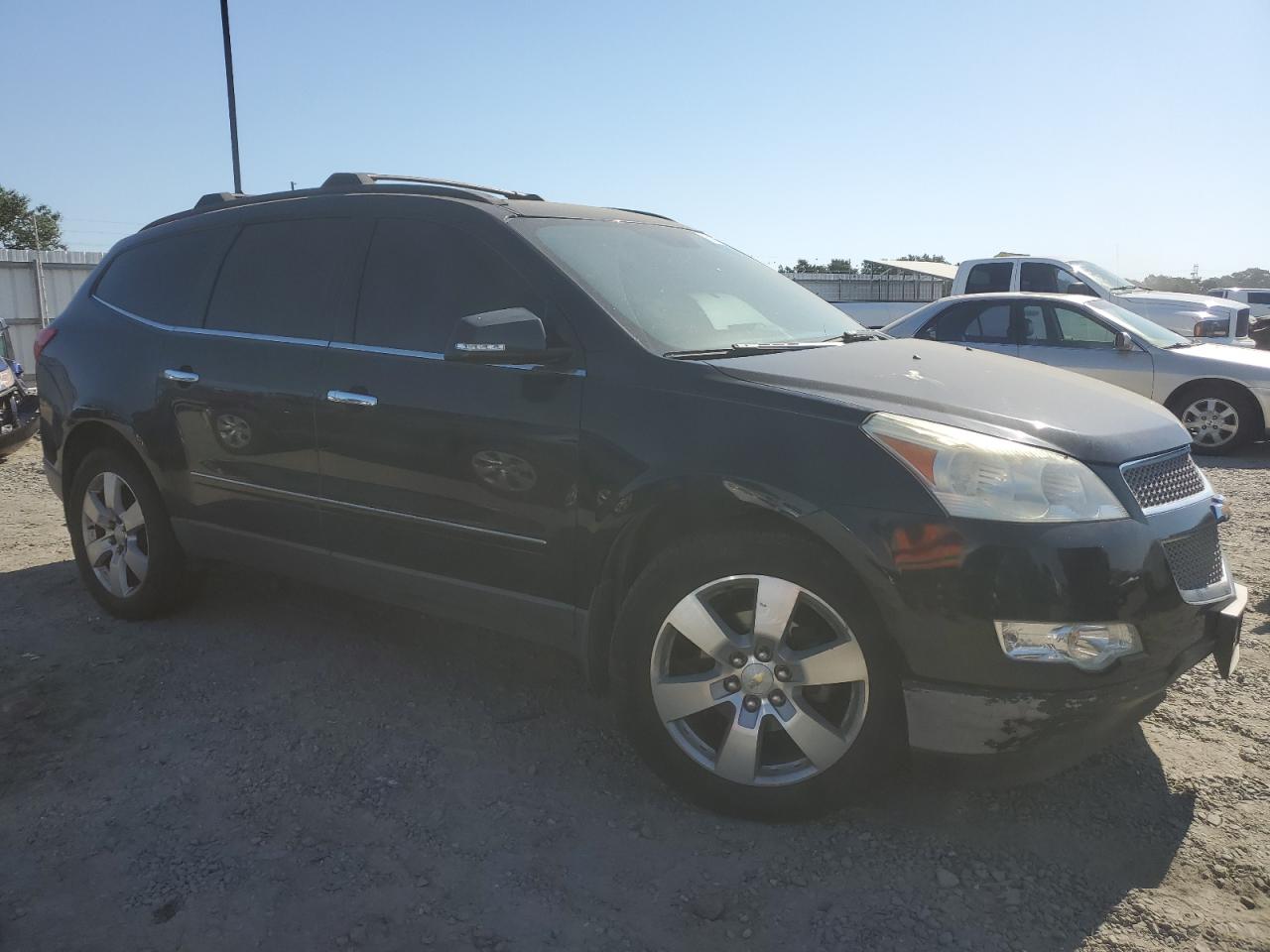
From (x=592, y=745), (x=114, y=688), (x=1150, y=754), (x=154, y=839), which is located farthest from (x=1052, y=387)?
(x=114, y=688)

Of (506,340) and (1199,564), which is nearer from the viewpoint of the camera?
(1199,564)

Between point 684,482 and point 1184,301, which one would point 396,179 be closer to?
point 684,482

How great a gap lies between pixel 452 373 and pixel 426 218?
0.68 meters

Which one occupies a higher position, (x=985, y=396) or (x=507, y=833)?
(x=985, y=396)

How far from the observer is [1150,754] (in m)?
3.35

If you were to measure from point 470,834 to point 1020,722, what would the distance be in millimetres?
1514

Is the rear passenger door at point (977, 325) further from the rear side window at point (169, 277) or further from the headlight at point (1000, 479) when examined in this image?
the headlight at point (1000, 479)

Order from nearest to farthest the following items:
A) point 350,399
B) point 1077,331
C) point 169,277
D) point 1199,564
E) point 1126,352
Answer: point 1199,564 < point 350,399 < point 169,277 < point 1126,352 < point 1077,331

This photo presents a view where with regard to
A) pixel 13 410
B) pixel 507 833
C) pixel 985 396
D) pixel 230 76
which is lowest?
pixel 507 833

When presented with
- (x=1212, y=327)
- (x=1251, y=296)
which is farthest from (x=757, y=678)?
(x=1251, y=296)

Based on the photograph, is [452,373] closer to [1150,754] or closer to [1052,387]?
[1052,387]

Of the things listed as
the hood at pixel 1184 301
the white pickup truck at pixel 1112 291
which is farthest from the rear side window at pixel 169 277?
the hood at pixel 1184 301

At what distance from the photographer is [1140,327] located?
10.0 meters

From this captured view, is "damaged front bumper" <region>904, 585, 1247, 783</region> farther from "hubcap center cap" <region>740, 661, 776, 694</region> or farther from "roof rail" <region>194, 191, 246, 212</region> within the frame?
"roof rail" <region>194, 191, 246, 212</region>
